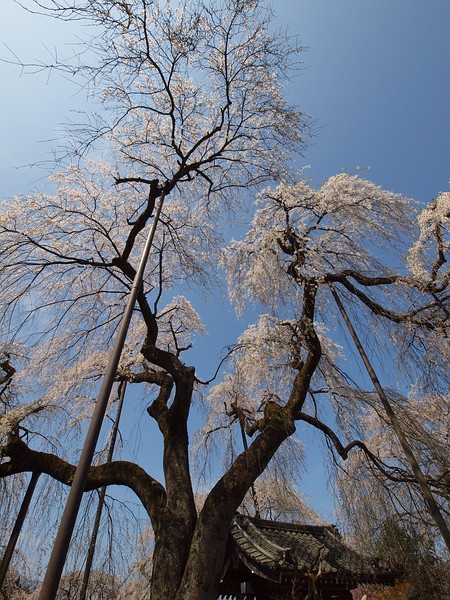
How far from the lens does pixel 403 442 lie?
4723 mm

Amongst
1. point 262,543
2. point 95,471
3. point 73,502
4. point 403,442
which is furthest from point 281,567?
point 73,502

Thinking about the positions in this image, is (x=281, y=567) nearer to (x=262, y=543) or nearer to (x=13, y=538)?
(x=262, y=543)

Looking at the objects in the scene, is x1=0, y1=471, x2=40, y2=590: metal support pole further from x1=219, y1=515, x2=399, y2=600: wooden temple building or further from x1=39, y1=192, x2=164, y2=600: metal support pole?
x1=219, y1=515, x2=399, y2=600: wooden temple building

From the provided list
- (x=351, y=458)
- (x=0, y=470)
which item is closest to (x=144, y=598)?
(x=351, y=458)

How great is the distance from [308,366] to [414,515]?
7.89 feet

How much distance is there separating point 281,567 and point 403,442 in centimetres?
289

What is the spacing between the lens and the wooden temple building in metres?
5.90

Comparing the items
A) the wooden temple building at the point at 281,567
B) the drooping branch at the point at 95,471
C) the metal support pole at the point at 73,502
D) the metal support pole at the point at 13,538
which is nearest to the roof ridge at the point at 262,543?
the wooden temple building at the point at 281,567

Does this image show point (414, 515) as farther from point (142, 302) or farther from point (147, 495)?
point (142, 302)

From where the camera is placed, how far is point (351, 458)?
7816 millimetres

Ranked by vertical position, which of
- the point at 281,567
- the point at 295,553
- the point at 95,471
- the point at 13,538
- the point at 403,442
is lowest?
the point at 13,538

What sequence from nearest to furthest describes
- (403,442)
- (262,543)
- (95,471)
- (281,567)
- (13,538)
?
(13,538)
(403,442)
(95,471)
(281,567)
(262,543)

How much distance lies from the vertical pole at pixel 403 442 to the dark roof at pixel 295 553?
193 centimetres

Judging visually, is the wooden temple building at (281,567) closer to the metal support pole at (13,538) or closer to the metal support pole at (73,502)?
the metal support pole at (13,538)
